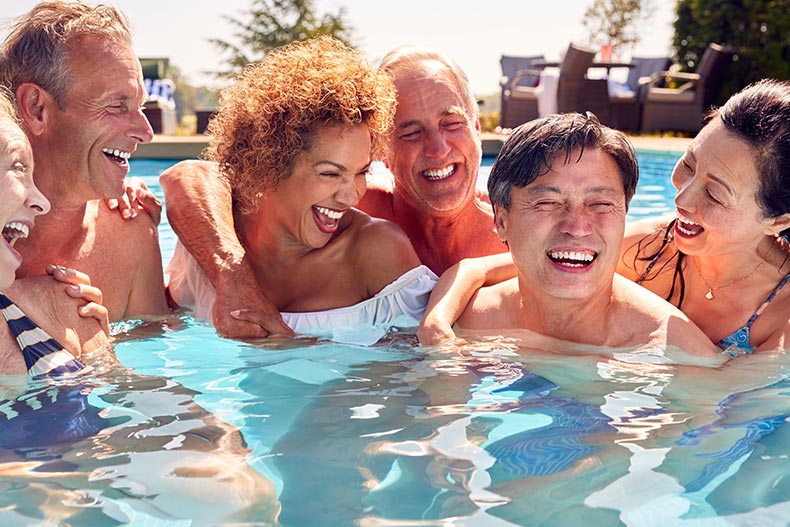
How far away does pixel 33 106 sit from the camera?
12.4ft

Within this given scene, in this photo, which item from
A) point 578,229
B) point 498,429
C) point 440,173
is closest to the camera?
point 498,429

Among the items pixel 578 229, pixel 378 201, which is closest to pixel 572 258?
pixel 578 229

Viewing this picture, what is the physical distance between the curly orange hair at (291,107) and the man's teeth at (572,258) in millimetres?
1012

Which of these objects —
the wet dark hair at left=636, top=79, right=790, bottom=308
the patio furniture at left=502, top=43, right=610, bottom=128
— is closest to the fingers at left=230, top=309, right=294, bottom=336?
the wet dark hair at left=636, top=79, right=790, bottom=308

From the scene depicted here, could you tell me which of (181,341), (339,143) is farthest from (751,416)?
(181,341)

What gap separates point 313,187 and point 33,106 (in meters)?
1.28

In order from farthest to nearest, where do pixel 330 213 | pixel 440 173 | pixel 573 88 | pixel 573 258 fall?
1. pixel 573 88
2. pixel 440 173
3. pixel 330 213
4. pixel 573 258

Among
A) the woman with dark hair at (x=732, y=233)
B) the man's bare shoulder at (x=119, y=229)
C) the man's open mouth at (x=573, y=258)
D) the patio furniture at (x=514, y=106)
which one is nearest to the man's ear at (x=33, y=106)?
the man's bare shoulder at (x=119, y=229)

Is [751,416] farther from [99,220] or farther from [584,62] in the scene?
[584,62]

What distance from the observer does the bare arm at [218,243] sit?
13.3 feet

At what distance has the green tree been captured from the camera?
29547 millimetres

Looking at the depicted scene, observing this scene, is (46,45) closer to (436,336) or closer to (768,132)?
(436,336)

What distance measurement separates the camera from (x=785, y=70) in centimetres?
1811

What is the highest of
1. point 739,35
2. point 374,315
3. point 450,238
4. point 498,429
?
point 739,35
